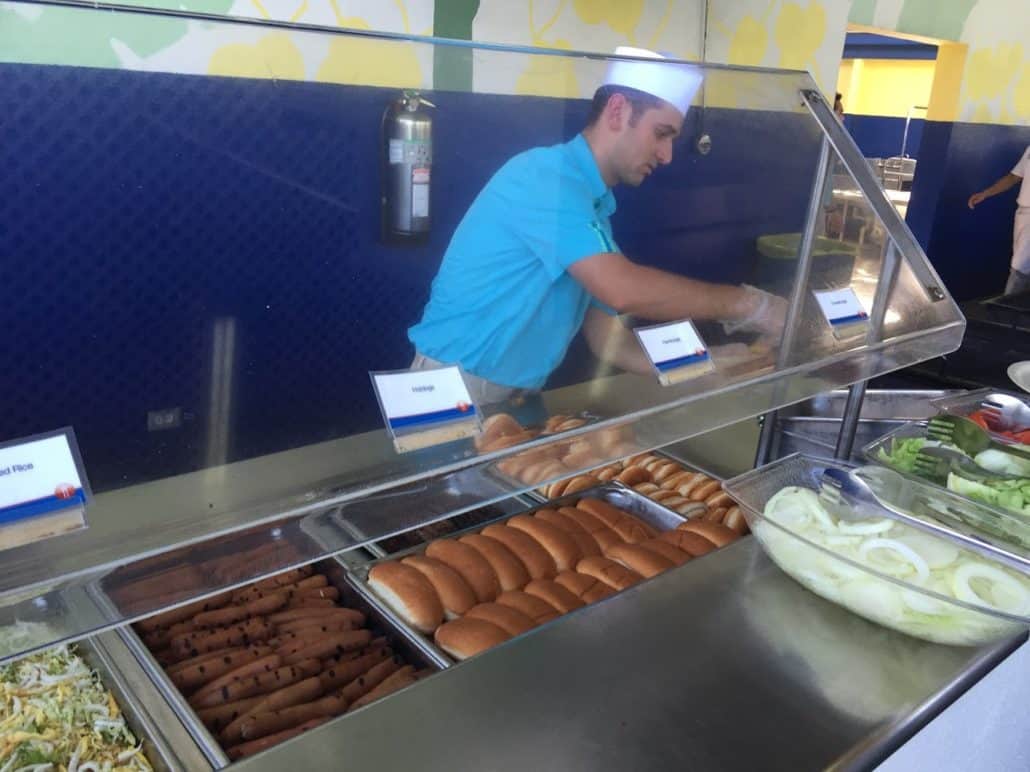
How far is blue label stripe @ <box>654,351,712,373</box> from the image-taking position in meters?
1.31

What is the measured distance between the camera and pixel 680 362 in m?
1.33

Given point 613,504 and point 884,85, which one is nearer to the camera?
point 613,504

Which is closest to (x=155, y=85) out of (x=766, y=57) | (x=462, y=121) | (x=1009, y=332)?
(x=462, y=121)

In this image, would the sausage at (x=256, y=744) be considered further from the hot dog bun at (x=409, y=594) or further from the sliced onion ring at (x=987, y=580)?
the sliced onion ring at (x=987, y=580)

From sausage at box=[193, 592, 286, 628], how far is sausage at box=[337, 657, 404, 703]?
244 mm

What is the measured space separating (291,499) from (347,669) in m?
0.57

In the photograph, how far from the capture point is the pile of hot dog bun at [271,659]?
49.1 inches

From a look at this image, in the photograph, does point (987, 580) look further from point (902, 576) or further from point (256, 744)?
point (256, 744)

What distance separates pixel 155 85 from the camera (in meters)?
0.97

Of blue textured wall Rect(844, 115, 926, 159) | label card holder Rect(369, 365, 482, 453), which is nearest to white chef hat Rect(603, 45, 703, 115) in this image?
label card holder Rect(369, 365, 482, 453)

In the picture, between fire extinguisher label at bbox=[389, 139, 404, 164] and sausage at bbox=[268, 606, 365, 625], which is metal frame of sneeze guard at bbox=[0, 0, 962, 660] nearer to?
fire extinguisher label at bbox=[389, 139, 404, 164]

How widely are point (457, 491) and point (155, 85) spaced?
1.94 feet

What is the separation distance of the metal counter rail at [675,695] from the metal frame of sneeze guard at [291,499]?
0.23 meters

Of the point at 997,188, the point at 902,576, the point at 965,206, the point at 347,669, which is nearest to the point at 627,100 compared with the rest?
the point at 902,576
